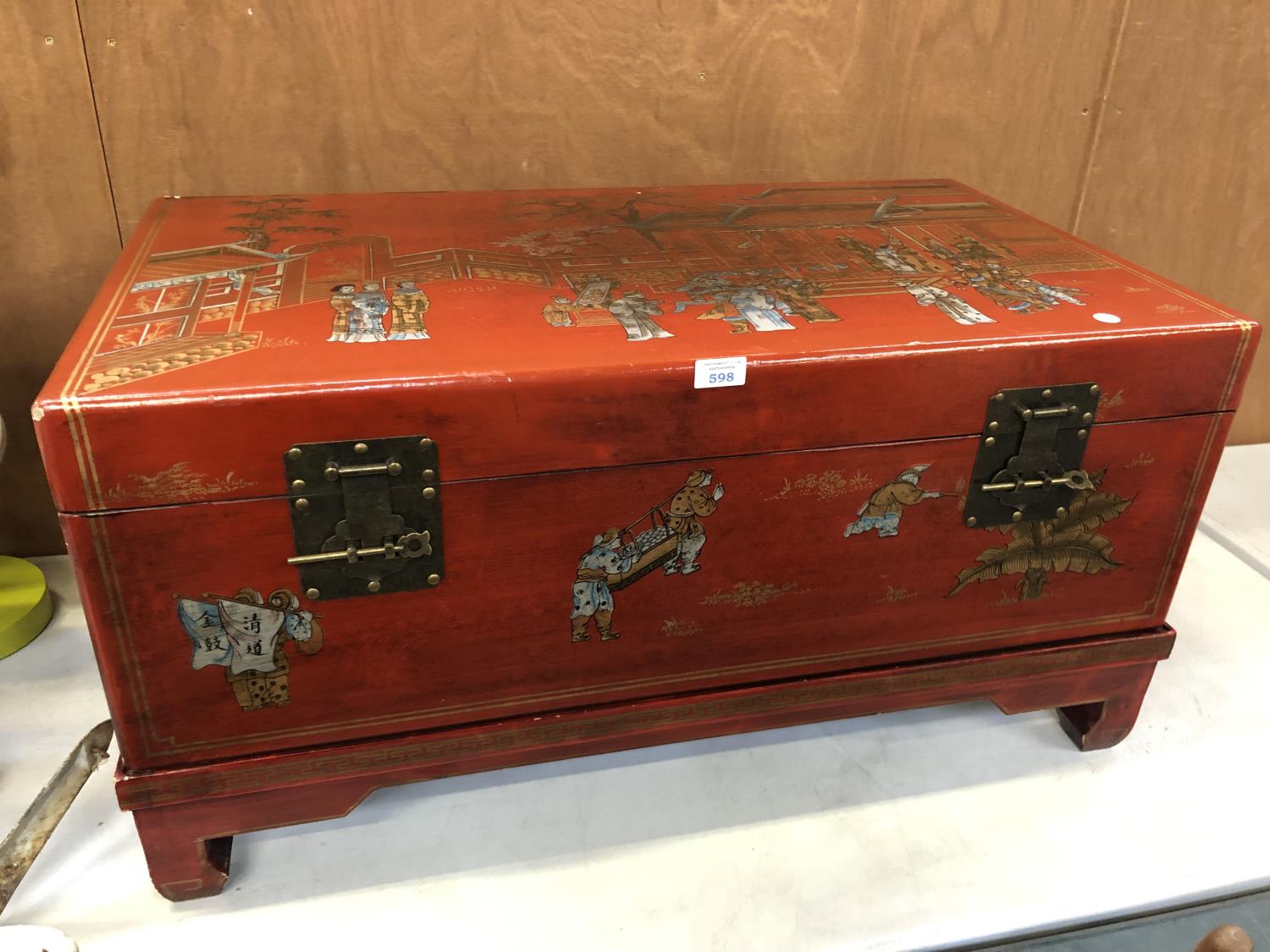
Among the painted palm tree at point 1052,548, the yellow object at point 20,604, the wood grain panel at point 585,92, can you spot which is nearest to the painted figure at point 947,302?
the painted palm tree at point 1052,548

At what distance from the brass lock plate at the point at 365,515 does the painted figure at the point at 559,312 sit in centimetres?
20

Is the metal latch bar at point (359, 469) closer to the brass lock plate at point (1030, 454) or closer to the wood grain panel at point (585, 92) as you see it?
the brass lock plate at point (1030, 454)

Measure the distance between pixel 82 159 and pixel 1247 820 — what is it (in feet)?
5.99

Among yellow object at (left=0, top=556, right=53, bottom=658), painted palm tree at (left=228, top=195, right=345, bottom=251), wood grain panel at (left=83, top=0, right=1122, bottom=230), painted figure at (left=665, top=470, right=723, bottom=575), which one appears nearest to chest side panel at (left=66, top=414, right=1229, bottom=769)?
painted figure at (left=665, top=470, right=723, bottom=575)

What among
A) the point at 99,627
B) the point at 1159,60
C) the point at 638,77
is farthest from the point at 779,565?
the point at 1159,60

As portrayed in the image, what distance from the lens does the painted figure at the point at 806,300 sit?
1170 mm

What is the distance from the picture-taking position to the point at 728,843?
127cm

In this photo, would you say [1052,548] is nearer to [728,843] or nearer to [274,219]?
[728,843]

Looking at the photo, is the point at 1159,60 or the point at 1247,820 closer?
the point at 1247,820

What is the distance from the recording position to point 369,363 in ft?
3.29

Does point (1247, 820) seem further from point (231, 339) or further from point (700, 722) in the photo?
point (231, 339)

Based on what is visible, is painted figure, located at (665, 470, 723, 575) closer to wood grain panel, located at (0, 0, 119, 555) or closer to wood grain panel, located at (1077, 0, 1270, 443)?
wood grain panel, located at (0, 0, 119, 555)

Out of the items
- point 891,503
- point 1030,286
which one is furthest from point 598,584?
point 1030,286

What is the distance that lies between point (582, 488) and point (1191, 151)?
1.47 metres
